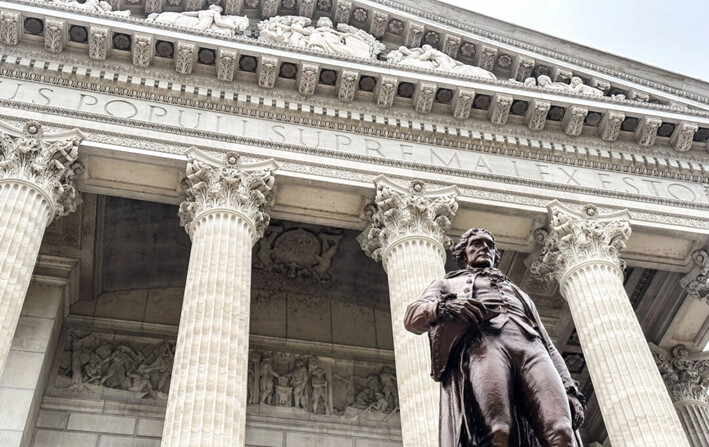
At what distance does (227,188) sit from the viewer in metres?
13.6

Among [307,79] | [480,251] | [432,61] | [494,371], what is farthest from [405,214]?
[494,371]

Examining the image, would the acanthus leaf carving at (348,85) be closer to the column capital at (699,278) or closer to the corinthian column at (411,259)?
the corinthian column at (411,259)

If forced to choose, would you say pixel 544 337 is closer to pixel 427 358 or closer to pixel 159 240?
pixel 427 358

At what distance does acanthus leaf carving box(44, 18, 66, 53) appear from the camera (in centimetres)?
1454

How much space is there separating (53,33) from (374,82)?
5.81 meters

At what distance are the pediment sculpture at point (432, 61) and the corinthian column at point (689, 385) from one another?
713 cm

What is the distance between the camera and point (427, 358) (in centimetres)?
1188

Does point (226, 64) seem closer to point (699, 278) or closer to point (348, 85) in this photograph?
point (348, 85)

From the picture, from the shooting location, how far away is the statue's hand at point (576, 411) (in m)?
4.76

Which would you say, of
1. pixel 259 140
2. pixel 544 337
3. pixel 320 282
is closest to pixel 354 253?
pixel 320 282

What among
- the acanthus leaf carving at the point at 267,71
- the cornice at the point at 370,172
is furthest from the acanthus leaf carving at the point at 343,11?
the cornice at the point at 370,172

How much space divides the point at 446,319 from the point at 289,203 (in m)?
9.94

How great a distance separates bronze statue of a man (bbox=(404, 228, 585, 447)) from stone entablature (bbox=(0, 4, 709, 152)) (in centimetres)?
1064

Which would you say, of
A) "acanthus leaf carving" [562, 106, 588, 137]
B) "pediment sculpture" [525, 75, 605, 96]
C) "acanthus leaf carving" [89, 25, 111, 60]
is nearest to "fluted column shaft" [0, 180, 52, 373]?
"acanthus leaf carving" [89, 25, 111, 60]
